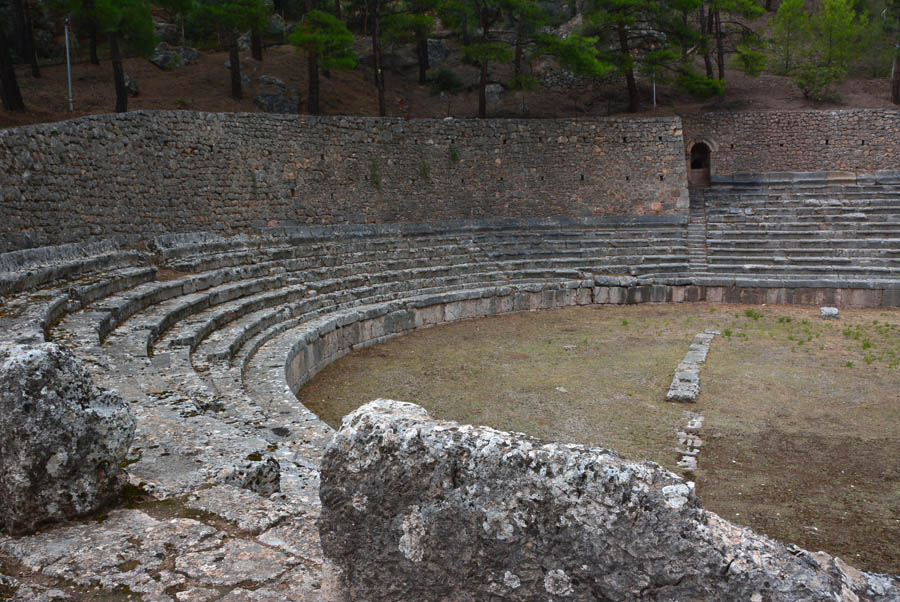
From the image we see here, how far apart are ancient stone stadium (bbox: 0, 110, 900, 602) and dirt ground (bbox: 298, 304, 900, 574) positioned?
68cm

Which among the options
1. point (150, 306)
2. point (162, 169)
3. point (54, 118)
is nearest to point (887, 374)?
point (150, 306)

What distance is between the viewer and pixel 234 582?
249 centimetres

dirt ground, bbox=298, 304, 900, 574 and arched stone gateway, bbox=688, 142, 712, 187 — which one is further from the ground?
arched stone gateway, bbox=688, 142, 712, 187

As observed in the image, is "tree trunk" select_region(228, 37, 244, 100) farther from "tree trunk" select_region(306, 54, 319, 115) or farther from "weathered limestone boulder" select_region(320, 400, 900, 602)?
"weathered limestone boulder" select_region(320, 400, 900, 602)

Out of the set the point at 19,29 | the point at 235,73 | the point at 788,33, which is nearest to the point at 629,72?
the point at 788,33

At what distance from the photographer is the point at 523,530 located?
2043 millimetres

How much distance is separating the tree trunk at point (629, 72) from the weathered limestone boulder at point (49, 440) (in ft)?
71.2

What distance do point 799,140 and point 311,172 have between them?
1443cm

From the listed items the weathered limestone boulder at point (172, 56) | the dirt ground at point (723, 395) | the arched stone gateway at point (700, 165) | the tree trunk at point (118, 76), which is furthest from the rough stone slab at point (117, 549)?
the arched stone gateway at point (700, 165)

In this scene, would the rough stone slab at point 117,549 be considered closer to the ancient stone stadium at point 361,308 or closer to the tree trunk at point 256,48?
the ancient stone stadium at point 361,308

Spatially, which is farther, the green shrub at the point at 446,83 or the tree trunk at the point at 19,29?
the green shrub at the point at 446,83

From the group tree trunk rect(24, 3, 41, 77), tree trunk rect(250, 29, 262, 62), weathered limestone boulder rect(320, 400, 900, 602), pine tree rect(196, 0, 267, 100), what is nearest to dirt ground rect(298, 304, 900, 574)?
weathered limestone boulder rect(320, 400, 900, 602)

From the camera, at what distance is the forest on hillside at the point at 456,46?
17375mm

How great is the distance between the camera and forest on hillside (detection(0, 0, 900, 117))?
57.0 feet
